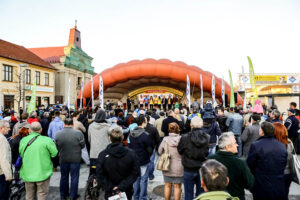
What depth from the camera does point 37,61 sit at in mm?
27719

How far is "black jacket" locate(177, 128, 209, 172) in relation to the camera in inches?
132

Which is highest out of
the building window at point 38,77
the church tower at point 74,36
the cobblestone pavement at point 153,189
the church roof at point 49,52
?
the church tower at point 74,36

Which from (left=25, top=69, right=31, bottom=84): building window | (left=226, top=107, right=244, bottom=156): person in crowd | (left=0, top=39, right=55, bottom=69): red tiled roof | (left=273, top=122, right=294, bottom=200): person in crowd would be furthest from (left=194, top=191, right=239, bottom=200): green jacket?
(left=25, top=69, right=31, bottom=84): building window

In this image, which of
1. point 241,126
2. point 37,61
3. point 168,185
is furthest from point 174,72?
point 37,61

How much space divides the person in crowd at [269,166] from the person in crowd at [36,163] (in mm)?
3323

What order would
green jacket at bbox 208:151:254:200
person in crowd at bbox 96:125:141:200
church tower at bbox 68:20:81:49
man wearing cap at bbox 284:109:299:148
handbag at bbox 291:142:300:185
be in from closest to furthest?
green jacket at bbox 208:151:254:200 < person in crowd at bbox 96:125:141:200 < handbag at bbox 291:142:300:185 < man wearing cap at bbox 284:109:299:148 < church tower at bbox 68:20:81:49

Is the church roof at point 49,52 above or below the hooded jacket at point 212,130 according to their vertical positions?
above

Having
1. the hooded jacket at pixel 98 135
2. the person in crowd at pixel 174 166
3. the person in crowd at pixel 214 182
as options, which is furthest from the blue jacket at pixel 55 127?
the person in crowd at pixel 214 182

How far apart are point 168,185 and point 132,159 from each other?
135 cm

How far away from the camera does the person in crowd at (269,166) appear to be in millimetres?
2826

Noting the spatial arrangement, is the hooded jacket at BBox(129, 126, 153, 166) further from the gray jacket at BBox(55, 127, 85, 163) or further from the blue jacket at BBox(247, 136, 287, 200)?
the blue jacket at BBox(247, 136, 287, 200)

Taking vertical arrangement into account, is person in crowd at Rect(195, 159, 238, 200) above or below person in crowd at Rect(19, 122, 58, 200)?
above

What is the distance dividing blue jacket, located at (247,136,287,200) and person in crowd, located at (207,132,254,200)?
538 mm

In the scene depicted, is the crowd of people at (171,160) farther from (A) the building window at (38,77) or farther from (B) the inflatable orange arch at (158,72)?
(A) the building window at (38,77)
